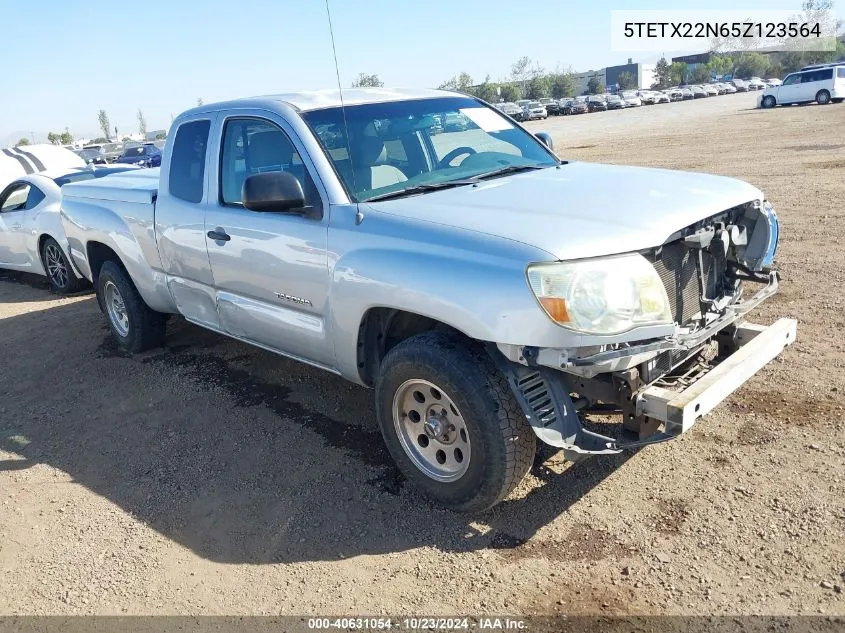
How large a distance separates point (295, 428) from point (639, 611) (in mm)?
2562

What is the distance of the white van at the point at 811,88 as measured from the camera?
36.5 m

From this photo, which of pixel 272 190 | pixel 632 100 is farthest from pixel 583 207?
pixel 632 100

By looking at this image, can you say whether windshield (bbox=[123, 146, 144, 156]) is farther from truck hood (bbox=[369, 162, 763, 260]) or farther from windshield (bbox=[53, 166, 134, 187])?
truck hood (bbox=[369, 162, 763, 260])

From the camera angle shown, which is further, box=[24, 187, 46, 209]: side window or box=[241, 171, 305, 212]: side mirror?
box=[24, 187, 46, 209]: side window

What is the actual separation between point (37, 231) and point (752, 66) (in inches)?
4748

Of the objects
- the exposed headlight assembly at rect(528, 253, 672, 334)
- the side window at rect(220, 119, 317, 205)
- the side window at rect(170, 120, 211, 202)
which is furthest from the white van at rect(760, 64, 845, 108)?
the exposed headlight assembly at rect(528, 253, 672, 334)

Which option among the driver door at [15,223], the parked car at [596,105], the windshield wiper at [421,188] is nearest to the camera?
the windshield wiper at [421,188]

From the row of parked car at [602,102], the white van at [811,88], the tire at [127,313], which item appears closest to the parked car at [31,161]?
the tire at [127,313]

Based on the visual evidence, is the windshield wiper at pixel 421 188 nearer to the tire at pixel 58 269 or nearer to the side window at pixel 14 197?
the tire at pixel 58 269

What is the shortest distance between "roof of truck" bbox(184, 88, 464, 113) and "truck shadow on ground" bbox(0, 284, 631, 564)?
2017 mm

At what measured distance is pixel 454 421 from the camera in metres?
3.45

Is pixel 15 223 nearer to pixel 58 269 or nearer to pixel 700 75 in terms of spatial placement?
pixel 58 269

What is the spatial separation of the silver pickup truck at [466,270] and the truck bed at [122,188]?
18.1 inches

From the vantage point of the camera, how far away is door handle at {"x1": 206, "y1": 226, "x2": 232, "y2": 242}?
450cm
